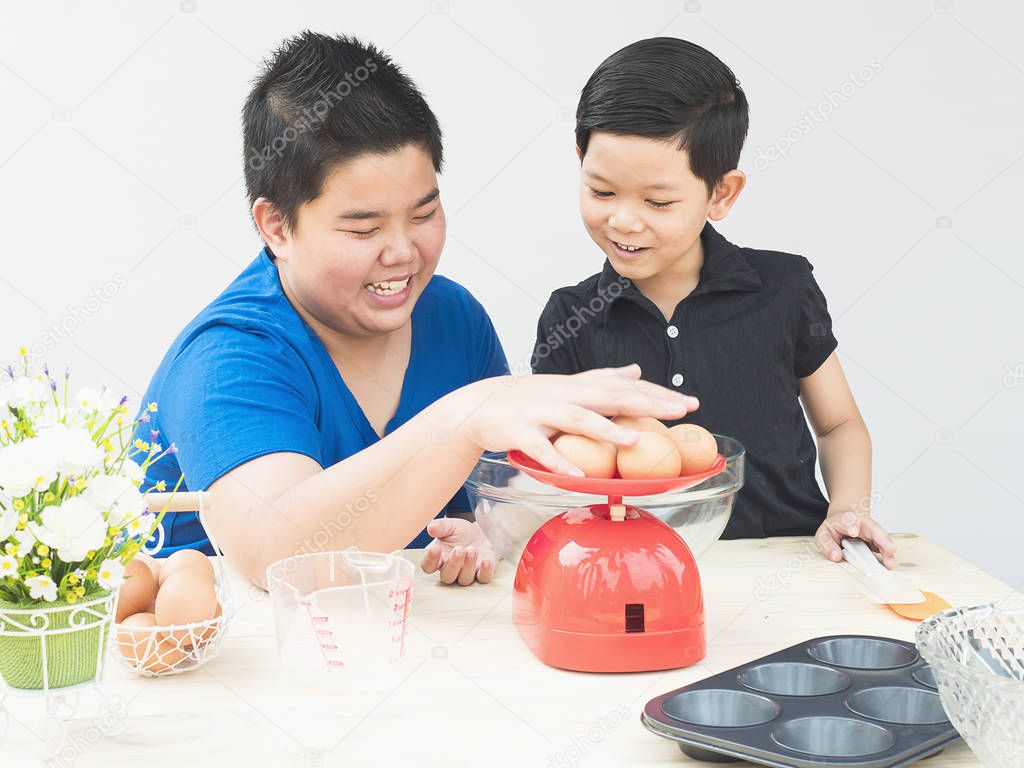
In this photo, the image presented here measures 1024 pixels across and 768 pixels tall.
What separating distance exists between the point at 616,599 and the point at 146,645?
43 centimetres

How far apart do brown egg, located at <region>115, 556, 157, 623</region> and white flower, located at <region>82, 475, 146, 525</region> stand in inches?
6.7

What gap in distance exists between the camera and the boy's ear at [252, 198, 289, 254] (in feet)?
4.93

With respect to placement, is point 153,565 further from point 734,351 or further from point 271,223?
point 734,351

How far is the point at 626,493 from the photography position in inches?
40.5

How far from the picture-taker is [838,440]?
1.81m

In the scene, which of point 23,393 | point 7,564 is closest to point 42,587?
point 7,564

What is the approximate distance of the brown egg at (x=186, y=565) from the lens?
1.10 m

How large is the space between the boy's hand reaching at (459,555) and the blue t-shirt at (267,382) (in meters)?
0.18

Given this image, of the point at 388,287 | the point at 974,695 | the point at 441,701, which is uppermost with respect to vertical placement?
the point at 388,287

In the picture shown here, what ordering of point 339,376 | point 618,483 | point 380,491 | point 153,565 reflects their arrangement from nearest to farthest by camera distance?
point 618,483, point 153,565, point 380,491, point 339,376

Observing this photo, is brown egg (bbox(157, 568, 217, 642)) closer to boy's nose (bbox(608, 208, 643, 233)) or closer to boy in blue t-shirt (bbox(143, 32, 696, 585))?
boy in blue t-shirt (bbox(143, 32, 696, 585))

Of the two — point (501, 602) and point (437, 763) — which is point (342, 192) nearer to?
point (501, 602)

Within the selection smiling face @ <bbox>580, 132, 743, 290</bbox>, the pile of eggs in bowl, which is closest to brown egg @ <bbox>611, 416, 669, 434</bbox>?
the pile of eggs in bowl

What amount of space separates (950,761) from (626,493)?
33cm
